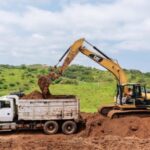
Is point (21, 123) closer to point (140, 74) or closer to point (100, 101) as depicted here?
point (100, 101)

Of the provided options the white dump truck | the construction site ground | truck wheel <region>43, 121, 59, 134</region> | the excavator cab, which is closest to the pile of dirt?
the construction site ground

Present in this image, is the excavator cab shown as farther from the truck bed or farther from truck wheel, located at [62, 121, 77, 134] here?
truck wheel, located at [62, 121, 77, 134]

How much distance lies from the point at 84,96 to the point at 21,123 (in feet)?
95.6

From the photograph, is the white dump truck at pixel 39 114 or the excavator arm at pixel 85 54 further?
the excavator arm at pixel 85 54

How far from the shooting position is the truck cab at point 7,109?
1200 inches

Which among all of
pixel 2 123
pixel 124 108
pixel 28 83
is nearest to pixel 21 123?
pixel 2 123

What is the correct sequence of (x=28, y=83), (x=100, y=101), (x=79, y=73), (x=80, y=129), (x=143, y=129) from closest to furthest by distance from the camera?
(x=143, y=129)
(x=80, y=129)
(x=100, y=101)
(x=28, y=83)
(x=79, y=73)

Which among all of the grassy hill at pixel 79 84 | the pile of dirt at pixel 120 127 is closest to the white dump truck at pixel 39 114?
the pile of dirt at pixel 120 127

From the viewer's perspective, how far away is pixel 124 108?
103 feet

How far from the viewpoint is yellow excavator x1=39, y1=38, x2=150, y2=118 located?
103 feet

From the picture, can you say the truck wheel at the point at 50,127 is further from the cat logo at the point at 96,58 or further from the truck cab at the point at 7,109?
the cat logo at the point at 96,58

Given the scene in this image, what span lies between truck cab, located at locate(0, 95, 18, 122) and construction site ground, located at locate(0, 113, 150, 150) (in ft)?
3.52

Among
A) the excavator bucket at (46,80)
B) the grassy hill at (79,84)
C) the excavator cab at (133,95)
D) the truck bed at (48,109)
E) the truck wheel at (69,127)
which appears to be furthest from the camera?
the grassy hill at (79,84)

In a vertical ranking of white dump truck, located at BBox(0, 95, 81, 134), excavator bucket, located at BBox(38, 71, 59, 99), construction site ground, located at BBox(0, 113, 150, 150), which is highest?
excavator bucket, located at BBox(38, 71, 59, 99)
